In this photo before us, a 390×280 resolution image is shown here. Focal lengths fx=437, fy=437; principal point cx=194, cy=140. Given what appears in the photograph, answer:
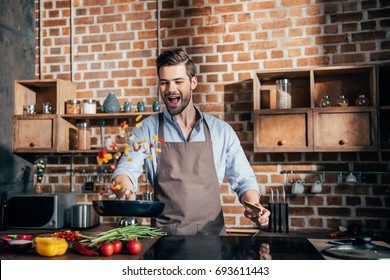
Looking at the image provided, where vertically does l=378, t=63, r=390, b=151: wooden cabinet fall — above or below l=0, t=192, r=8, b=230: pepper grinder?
above

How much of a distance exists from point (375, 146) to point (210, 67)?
4.52 ft

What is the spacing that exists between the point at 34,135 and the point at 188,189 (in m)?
1.71

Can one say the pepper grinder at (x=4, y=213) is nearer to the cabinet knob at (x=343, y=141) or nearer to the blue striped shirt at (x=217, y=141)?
the blue striped shirt at (x=217, y=141)

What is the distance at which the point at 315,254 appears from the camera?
1638 millimetres

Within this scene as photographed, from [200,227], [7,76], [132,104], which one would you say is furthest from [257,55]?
[7,76]

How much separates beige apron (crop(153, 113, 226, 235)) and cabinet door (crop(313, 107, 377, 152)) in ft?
3.24

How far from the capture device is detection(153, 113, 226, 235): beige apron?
7.69ft

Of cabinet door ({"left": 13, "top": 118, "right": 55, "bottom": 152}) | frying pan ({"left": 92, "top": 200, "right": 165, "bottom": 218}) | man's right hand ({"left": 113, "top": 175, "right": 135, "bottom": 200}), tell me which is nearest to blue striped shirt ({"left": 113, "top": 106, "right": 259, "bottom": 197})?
man's right hand ({"left": 113, "top": 175, "right": 135, "bottom": 200})

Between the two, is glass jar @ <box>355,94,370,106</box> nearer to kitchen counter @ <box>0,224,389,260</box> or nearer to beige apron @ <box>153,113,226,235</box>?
beige apron @ <box>153,113,226,235</box>

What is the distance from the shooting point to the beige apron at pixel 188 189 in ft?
7.69

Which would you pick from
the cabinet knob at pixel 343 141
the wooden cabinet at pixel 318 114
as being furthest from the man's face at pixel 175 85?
the cabinet knob at pixel 343 141

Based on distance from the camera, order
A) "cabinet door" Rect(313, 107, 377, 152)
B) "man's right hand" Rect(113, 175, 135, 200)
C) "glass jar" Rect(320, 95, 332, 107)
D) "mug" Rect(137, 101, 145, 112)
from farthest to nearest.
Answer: "mug" Rect(137, 101, 145, 112), "glass jar" Rect(320, 95, 332, 107), "cabinet door" Rect(313, 107, 377, 152), "man's right hand" Rect(113, 175, 135, 200)

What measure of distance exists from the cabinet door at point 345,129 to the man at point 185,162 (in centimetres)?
82

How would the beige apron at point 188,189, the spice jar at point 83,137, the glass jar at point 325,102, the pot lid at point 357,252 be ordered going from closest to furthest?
1. the pot lid at point 357,252
2. the beige apron at point 188,189
3. the glass jar at point 325,102
4. the spice jar at point 83,137
